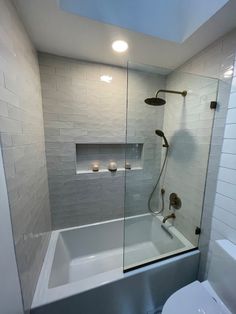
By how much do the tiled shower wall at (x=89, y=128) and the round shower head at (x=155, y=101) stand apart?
7cm

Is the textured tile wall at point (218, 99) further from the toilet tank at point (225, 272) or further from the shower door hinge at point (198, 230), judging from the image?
the toilet tank at point (225, 272)

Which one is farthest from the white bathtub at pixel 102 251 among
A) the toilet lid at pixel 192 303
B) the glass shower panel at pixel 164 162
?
the toilet lid at pixel 192 303

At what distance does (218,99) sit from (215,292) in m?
1.60

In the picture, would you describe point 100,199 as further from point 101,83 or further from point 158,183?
point 101,83

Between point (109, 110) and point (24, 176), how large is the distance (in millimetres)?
1203

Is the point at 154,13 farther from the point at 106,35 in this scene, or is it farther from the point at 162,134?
the point at 162,134

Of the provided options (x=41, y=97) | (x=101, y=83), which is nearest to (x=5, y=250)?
(x=41, y=97)

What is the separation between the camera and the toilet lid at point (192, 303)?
0.94 m

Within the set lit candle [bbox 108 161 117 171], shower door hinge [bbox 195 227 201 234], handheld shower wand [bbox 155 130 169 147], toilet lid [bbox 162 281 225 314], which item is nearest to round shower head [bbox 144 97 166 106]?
handheld shower wand [bbox 155 130 169 147]

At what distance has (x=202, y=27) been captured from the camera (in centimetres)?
106

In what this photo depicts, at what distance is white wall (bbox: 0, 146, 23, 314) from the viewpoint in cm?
65

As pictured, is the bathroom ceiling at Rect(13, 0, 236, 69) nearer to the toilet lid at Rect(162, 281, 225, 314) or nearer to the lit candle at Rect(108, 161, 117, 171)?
the lit candle at Rect(108, 161, 117, 171)

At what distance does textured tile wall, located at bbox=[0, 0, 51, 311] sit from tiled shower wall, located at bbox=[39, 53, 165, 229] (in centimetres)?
29

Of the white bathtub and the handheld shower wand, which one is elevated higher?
the handheld shower wand
